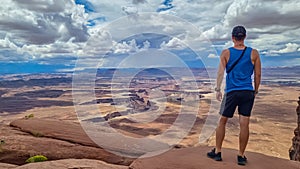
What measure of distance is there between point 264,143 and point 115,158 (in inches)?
3096

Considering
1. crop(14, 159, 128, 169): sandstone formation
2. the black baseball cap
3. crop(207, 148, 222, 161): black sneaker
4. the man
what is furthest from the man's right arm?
crop(14, 159, 128, 169): sandstone formation

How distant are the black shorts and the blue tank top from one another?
5.4 inches

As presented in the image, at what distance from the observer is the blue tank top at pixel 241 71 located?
25.9ft

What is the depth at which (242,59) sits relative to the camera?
7.89 m

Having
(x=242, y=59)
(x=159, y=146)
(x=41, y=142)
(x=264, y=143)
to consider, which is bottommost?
(x=264, y=143)

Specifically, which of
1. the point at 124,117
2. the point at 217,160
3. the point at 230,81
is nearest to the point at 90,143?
the point at 217,160

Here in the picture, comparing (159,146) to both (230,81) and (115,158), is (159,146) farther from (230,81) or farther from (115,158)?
(230,81)

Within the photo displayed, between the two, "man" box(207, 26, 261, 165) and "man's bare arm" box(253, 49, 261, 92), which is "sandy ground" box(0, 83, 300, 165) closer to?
"man" box(207, 26, 261, 165)

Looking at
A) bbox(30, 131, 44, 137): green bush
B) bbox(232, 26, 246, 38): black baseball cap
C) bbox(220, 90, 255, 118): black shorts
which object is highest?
bbox(232, 26, 246, 38): black baseball cap

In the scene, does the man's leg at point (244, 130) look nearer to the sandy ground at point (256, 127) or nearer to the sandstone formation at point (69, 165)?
the sandstone formation at point (69, 165)

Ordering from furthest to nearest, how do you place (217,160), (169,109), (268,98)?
(268,98), (169,109), (217,160)

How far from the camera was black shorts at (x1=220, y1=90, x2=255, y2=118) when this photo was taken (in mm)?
7988

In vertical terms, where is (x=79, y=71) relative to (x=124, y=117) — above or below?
above

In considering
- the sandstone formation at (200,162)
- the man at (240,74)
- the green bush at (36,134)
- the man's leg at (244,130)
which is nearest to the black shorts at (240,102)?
the man at (240,74)
